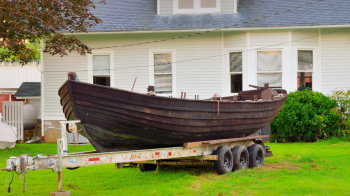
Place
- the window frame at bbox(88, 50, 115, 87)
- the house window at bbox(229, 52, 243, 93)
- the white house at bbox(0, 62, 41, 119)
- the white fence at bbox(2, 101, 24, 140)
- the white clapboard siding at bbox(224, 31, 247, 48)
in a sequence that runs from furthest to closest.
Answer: the white house at bbox(0, 62, 41, 119) < the white fence at bbox(2, 101, 24, 140) < the window frame at bbox(88, 50, 115, 87) < the house window at bbox(229, 52, 243, 93) < the white clapboard siding at bbox(224, 31, 247, 48)

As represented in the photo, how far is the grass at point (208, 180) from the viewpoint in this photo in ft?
25.4

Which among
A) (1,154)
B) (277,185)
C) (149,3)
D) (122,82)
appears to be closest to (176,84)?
(122,82)

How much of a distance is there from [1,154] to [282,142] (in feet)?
34.2

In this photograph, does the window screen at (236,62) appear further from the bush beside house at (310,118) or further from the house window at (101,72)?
the house window at (101,72)

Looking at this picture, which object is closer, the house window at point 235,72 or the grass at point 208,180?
the grass at point 208,180

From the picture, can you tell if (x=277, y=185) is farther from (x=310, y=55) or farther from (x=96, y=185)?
(x=310, y=55)

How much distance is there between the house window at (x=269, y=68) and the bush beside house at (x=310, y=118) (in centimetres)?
91

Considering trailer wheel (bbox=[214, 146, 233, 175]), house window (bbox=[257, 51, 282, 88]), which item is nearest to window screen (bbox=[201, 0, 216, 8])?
house window (bbox=[257, 51, 282, 88])

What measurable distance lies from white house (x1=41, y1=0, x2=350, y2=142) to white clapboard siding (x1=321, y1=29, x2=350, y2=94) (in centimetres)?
4

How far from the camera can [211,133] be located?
941 cm

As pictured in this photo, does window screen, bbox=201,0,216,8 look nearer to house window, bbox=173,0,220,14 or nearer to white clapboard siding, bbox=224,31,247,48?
house window, bbox=173,0,220,14

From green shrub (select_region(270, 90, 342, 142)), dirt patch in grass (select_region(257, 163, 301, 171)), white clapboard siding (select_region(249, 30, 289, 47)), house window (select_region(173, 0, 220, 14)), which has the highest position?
house window (select_region(173, 0, 220, 14))

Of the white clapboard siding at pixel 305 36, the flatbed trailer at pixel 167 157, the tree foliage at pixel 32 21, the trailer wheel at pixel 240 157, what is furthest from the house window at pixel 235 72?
the trailer wheel at pixel 240 157

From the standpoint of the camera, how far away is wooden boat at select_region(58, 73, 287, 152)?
750 cm
